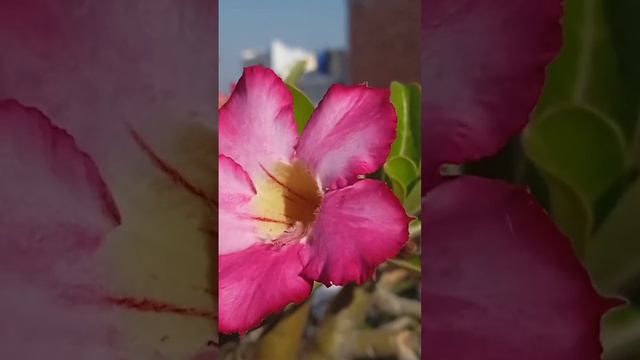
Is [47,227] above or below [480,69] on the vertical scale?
below

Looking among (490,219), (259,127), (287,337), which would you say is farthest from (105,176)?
(490,219)

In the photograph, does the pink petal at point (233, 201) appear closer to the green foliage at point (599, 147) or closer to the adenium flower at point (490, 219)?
the adenium flower at point (490, 219)

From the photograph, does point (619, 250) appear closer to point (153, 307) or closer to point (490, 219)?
point (490, 219)

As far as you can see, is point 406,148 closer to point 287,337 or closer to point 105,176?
point 287,337

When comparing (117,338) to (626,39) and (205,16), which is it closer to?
(205,16)

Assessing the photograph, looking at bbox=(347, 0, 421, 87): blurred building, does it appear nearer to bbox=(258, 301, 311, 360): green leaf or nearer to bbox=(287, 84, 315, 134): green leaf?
bbox=(287, 84, 315, 134): green leaf

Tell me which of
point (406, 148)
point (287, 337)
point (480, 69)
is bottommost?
point (287, 337)
